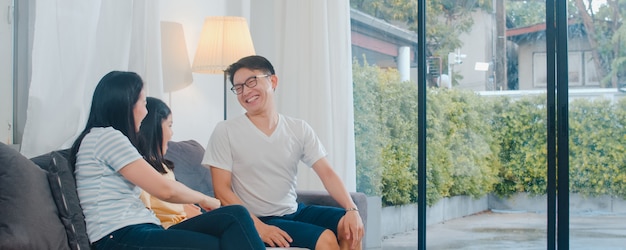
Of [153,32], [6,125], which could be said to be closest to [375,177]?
[153,32]

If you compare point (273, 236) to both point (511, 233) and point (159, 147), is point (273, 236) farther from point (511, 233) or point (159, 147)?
point (511, 233)

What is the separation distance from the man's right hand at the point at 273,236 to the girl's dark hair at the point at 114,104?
65 centimetres

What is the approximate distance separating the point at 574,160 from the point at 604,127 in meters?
0.23

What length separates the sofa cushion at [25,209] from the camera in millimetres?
2428

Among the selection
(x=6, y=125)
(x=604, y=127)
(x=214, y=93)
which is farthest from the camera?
(x=214, y=93)

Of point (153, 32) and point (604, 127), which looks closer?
point (153, 32)

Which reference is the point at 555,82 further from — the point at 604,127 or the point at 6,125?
the point at 6,125

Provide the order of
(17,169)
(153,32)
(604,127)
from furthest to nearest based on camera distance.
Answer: (604,127)
(153,32)
(17,169)

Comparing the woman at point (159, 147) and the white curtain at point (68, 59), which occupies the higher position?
the white curtain at point (68, 59)

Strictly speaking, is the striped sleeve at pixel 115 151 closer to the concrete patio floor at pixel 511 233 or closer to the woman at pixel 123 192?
the woman at pixel 123 192

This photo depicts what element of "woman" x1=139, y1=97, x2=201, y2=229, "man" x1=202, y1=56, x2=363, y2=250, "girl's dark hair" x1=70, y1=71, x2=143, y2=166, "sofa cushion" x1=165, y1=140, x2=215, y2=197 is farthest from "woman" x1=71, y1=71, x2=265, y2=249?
"sofa cushion" x1=165, y1=140, x2=215, y2=197

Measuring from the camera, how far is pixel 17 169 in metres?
2.54

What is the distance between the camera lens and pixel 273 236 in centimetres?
310

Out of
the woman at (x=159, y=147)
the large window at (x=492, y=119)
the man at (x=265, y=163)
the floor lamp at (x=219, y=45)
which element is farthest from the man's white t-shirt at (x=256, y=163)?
the large window at (x=492, y=119)
